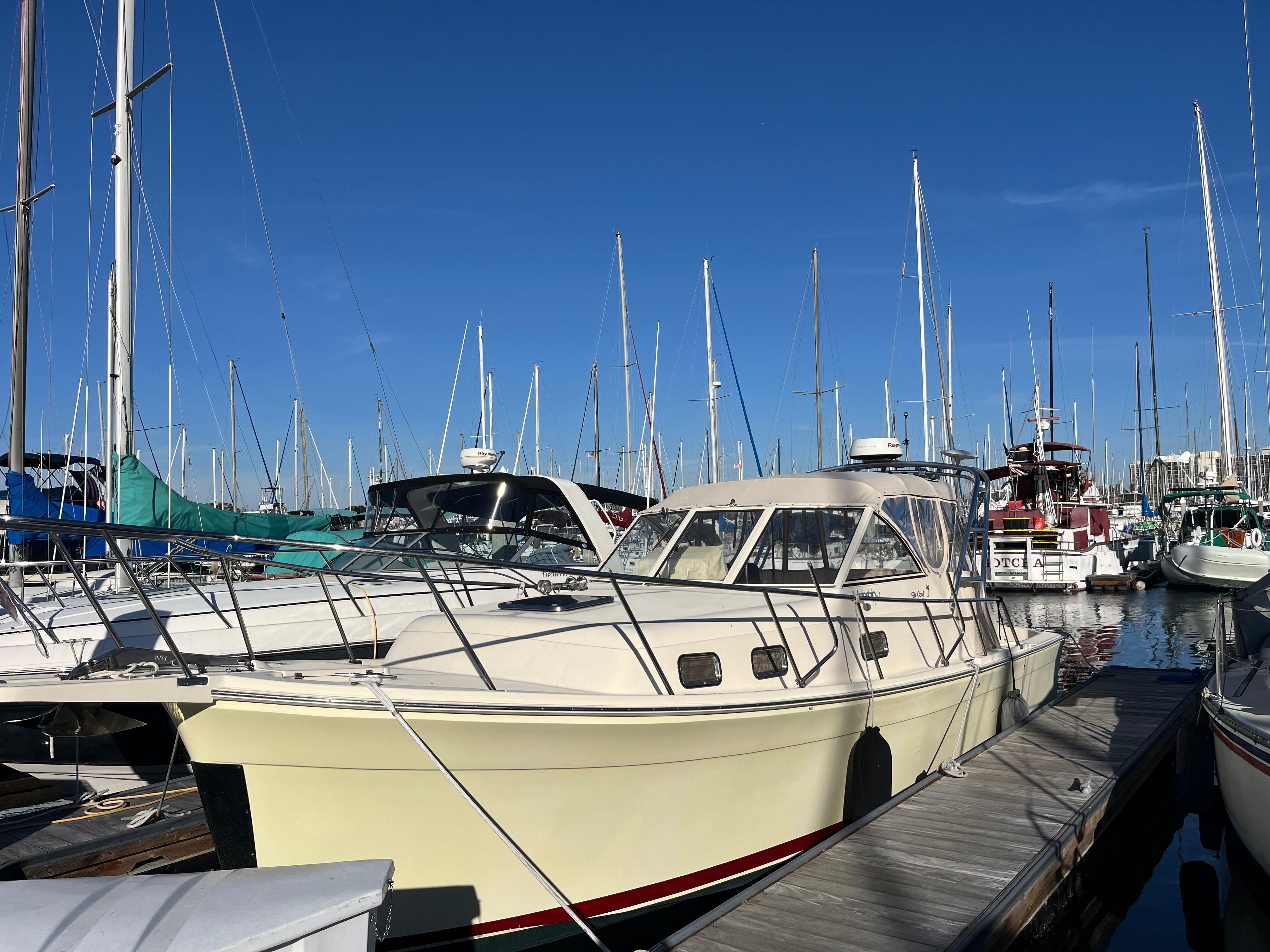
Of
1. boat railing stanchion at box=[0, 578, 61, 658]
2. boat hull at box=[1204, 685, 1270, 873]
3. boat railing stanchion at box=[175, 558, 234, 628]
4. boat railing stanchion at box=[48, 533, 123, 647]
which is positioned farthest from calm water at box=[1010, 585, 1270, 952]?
boat railing stanchion at box=[0, 578, 61, 658]

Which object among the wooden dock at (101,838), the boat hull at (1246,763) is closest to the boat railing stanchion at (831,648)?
the boat hull at (1246,763)

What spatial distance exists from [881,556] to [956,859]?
235 centimetres

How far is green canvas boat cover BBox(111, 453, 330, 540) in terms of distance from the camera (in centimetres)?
1058

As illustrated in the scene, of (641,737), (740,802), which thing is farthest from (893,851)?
(641,737)

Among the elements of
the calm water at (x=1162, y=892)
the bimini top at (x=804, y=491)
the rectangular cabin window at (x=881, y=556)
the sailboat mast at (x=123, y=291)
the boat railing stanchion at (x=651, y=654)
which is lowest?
the calm water at (x=1162, y=892)

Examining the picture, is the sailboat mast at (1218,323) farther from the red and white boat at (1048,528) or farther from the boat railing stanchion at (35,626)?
the boat railing stanchion at (35,626)

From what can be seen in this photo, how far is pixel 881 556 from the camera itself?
7242 mm

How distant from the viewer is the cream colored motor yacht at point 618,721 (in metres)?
4.54

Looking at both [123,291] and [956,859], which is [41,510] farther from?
[956,859]

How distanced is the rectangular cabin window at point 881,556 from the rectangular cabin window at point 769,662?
117 cm

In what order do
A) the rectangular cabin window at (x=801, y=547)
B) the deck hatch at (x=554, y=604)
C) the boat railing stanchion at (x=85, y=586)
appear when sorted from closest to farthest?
the boat railing stanchion at (x=85, y=586) → the deck hatch at (x=554, y=604) → the rectangular cabin window at (x=801, y=547)

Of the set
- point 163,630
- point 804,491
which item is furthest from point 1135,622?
point 163,630

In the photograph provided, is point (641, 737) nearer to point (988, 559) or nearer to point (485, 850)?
point (485, 850)

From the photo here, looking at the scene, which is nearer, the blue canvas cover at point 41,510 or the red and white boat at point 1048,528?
the blue canvas cover at point 41,510
